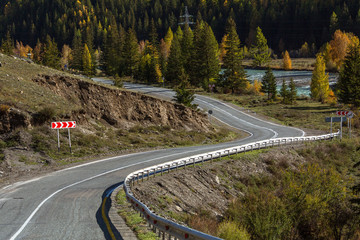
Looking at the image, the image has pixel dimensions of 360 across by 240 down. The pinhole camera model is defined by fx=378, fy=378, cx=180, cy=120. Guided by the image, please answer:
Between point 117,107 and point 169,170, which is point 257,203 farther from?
point 117,107

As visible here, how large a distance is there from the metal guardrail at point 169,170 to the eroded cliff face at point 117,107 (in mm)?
10517

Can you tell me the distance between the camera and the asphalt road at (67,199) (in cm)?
1112

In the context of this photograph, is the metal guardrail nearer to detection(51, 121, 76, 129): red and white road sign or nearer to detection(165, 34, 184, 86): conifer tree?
detection(51, 121, 76, 129): red and white road sign

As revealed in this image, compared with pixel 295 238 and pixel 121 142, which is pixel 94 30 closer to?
pixel 121 142

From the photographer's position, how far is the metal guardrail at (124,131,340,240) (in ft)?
29.7

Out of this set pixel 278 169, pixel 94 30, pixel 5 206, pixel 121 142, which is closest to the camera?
pixel 5 206

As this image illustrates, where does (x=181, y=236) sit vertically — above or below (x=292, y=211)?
above

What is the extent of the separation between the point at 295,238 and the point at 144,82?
70545mm

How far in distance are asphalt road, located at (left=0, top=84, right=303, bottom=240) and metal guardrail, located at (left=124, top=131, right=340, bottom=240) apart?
116cm

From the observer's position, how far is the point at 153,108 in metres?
40.8

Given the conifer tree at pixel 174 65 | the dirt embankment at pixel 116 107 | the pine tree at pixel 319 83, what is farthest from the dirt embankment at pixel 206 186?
the pine tree at pixel 319 83

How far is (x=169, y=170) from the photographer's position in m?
22.9

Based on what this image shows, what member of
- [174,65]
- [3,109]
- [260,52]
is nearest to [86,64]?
[174,65]

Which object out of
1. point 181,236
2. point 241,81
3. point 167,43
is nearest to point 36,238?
point 181,236
